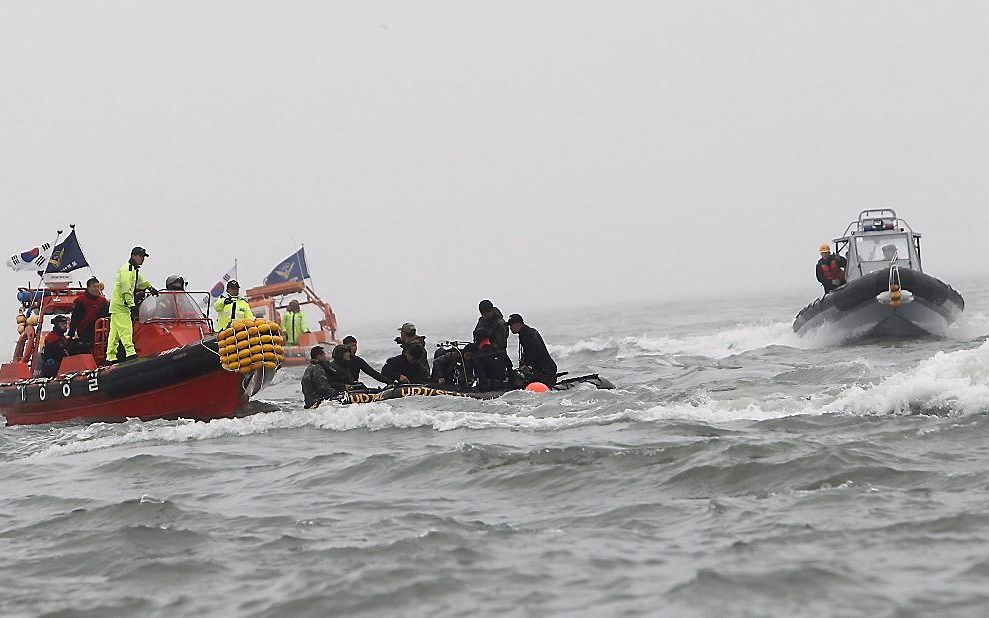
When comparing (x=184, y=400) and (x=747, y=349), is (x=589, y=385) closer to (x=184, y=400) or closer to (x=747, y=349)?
(x=184, y=400)

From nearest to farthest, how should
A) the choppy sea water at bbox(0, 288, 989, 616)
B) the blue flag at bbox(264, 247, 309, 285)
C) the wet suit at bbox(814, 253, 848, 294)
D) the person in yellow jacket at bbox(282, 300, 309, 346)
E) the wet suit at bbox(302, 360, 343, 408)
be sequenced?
the choppy sea water at bbox(0, 288, 989, 616) < the wet suit at bbox(302, 360, 343, 408) < the wet suit at bbox(814, 253, 848, 294) < the person in yellow jacket at bbox(282, 300, 309, 346) < the blue flag at bbox(264, 247, 309, 285)

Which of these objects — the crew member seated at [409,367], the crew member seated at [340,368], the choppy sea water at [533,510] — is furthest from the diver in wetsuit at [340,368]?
the choppy sea water at [533,510]

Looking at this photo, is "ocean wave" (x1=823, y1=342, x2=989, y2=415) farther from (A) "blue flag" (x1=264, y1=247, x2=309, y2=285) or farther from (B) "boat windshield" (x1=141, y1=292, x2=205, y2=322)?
(A) "blue flag" (x1=264, y1=247, x2=309, y2=285)

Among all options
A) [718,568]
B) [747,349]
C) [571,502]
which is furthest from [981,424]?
[747,349]

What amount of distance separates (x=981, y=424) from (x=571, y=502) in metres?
3.32

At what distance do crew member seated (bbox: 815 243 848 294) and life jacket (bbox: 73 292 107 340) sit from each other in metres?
13.2

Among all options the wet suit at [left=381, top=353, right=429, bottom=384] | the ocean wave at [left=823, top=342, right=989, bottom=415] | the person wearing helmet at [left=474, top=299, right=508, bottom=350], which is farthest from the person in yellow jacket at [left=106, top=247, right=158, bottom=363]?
the ocean wave at [left=823, top=342, right=989, bottom=415]

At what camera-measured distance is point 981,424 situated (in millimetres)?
8125

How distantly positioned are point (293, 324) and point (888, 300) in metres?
13.7

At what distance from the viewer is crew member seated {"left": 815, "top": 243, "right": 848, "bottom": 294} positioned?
70.5ft

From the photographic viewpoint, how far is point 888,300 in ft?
62.7

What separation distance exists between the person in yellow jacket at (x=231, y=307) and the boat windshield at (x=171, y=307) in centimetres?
128

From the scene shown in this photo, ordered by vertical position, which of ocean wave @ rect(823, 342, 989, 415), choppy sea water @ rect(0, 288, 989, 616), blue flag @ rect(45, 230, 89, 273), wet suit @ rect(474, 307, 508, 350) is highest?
blue flag @ rect(45, 230, 89, 273)

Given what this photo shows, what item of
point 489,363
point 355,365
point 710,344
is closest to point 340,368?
point 355,365
